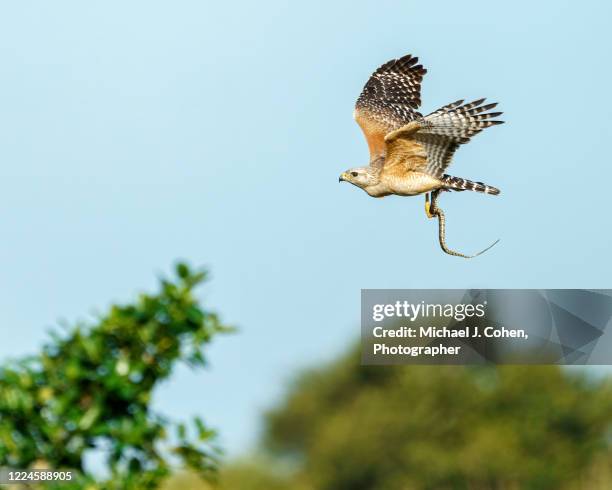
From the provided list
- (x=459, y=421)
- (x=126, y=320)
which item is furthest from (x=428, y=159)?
(x=459, y=421)

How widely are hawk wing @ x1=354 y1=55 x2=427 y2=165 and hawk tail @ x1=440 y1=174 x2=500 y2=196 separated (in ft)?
6.33

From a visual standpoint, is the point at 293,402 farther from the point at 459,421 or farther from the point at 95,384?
the point at 95,384

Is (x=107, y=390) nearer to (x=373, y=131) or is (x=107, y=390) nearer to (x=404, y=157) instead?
(x=404, y=157)

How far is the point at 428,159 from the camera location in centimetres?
914

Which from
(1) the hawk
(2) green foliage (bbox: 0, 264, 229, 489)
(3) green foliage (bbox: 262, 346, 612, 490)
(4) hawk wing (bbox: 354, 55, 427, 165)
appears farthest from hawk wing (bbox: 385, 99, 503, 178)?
(3) green foliage (bbox: 262, 346, 612, 490)

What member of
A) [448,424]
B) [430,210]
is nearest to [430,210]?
[430,210]

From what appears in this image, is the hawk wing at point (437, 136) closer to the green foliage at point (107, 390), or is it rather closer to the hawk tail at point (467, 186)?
the hawk tail at point (467, 186)

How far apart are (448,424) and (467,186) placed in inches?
1061

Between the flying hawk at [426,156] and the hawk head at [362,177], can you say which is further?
the hawk head at [362,177]

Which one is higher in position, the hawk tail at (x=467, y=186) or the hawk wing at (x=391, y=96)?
the hawk wing at (x=391, y=96)

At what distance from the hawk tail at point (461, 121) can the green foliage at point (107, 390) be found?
496cm

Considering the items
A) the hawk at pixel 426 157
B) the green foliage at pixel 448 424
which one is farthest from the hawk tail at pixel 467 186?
the green foliage at pixel 448 424

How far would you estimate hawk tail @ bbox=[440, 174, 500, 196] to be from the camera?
8727mm

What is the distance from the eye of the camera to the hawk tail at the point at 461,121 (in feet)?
29.7
